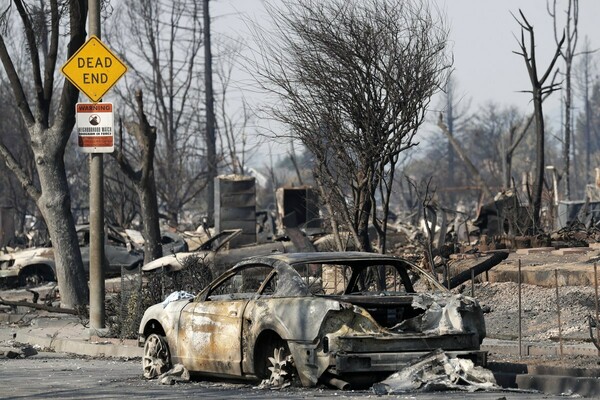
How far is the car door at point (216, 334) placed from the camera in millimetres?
11477

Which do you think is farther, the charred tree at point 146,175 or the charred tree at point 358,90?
the charred tree at point 146,175

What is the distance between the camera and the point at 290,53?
17.3 m

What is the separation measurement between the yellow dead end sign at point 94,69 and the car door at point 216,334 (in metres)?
5.68

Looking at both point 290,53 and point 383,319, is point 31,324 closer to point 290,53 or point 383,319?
point 290,53

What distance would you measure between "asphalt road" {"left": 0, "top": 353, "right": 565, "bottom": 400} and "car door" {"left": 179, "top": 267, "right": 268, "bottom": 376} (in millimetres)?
216

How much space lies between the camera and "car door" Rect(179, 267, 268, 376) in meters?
11.5

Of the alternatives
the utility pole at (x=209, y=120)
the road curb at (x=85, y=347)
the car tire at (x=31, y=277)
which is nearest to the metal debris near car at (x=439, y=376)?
the road curb at (x=85, y=347)

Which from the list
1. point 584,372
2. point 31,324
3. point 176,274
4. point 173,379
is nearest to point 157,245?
point 31,324

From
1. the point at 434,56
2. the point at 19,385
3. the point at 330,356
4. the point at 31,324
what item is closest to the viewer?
the point at 330,356

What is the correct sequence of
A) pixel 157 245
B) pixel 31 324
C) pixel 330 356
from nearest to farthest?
pixel 330 356 < pixel 31 324 < pixel 157 245

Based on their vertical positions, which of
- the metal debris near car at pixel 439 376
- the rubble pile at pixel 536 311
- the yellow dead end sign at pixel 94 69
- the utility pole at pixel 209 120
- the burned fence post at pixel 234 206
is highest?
the utility pole at pixel 209 120

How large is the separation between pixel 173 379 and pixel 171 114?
4789 centimetres

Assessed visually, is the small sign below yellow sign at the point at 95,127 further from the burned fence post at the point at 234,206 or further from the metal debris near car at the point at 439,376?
the burned fence post at the point at 234,206

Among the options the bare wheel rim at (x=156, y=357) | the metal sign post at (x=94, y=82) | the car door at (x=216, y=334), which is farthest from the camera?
the metal sign post at (x=94, y=82)
